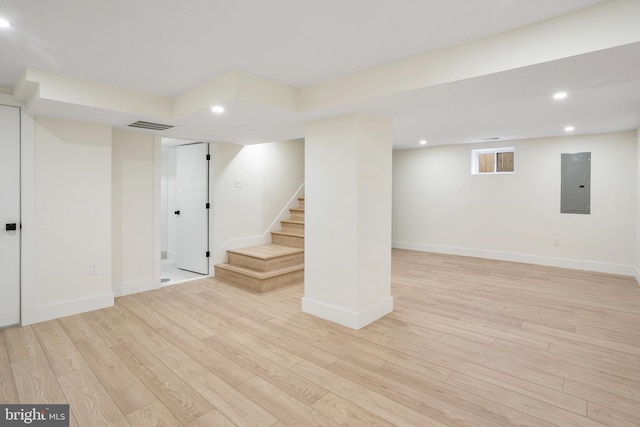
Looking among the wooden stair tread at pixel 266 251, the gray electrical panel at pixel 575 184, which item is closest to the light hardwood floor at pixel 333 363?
→ the wooden stair tread at pixel 266 251

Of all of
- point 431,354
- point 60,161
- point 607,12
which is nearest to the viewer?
point 607,12

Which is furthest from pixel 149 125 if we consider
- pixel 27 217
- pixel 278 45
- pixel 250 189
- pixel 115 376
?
pixel 115 376

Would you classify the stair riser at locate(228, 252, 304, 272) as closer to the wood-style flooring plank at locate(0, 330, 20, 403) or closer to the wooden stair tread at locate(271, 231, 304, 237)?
the wooden stair tread at locate(271, 231, 304, 237)

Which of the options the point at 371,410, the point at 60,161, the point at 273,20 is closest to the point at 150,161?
the point at 60,161

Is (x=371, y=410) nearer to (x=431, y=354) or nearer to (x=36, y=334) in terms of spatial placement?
(x=431, y=354)

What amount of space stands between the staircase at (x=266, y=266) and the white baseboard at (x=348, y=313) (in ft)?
3.21

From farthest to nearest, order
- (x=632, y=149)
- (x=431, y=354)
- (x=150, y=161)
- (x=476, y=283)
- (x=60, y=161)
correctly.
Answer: (x=632, y=149), (x=476, y=283), (x=150, y=161), (x=60, y=161), (x=431, y=354)

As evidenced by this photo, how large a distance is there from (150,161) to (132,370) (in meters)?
2.80

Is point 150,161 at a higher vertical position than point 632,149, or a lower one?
lower

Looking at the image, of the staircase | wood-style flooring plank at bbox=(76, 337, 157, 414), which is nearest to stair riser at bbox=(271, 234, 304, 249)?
the staircase

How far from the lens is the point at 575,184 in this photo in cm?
548

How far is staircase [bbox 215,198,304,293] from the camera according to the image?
442cm

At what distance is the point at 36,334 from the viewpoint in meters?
3.01
